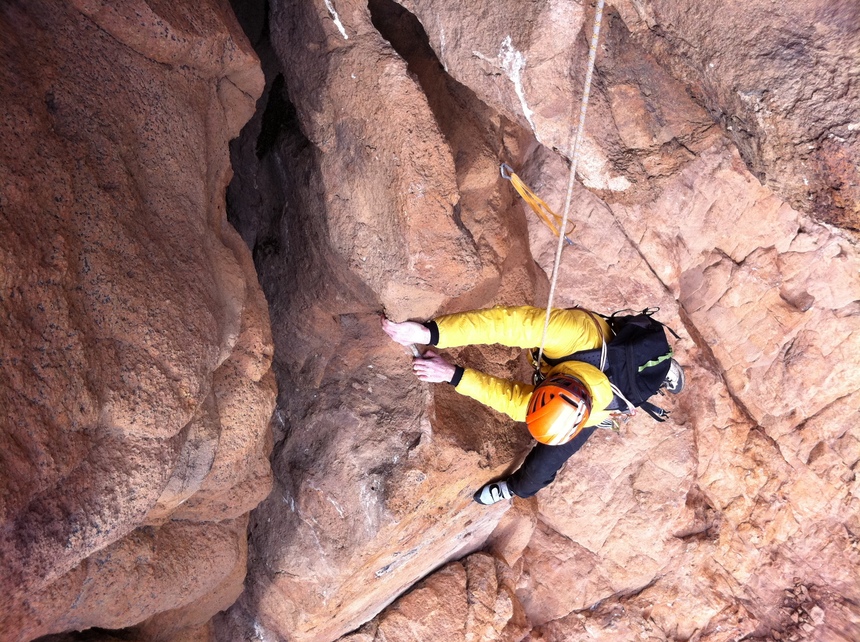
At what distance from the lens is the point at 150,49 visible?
9.74 ft

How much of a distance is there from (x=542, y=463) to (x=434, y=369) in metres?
1.08

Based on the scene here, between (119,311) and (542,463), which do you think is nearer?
(119,311)

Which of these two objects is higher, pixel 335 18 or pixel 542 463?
pixel 335 18

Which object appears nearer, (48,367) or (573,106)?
(48,367)

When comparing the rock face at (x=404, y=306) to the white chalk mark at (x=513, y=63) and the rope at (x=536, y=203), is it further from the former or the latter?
the rope at (x=536, y=203)

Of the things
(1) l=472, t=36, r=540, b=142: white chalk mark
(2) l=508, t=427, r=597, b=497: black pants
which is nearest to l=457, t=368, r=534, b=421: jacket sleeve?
(2) l=508, t=427, r=597, b=497: black pants

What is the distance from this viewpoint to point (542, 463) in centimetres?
427


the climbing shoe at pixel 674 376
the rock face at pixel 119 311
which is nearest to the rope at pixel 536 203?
the climbing shoe at pixel 674 376

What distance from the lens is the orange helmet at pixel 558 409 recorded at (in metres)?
3.39

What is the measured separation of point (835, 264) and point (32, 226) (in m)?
4.90

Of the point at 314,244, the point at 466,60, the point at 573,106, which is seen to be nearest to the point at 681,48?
the point at 573,106

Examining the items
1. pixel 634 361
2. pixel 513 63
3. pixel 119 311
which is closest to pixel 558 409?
pixel 634 361

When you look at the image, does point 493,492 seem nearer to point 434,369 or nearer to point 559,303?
point 434,369

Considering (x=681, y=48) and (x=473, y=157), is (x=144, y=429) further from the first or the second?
(x=681, y=48)
